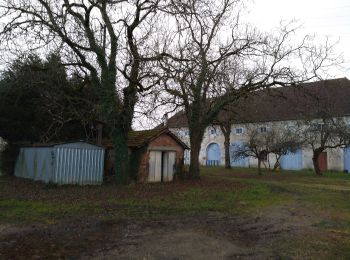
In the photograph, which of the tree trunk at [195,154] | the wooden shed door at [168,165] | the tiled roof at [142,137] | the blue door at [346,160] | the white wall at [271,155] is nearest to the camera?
the tiled roof at [142,137]

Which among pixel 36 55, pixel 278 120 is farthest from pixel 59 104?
pixel 278 120

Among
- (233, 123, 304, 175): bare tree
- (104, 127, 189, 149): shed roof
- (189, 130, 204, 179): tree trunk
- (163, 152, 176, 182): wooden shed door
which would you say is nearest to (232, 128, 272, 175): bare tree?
(233, 123, 304, 175): bare tree

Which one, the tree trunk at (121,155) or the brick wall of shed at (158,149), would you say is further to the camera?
the brick wall of shed at (158,149)

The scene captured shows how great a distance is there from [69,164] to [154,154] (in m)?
5.38

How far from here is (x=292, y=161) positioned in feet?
139

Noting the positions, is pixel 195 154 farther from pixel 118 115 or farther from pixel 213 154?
pixel 213 154

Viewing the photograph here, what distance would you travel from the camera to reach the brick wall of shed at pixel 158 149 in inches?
859

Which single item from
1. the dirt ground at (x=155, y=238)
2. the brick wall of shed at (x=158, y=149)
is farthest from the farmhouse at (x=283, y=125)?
the dirt ground at (x=155, y=238)

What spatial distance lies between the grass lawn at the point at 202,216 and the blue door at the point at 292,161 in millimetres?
24325

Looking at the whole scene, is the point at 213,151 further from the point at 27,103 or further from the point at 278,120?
the point at 27,103

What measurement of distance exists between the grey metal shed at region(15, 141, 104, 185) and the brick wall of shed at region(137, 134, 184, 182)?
8.57 feet

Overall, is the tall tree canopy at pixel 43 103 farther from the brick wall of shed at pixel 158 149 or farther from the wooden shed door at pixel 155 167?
the wooden shed door at pixel 155 167

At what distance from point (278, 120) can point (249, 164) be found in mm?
6442

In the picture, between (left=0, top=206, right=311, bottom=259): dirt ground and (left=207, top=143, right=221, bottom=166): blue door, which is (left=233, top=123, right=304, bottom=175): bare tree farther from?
(left=0, top=206, right=311, bottom=259): dirt ground
